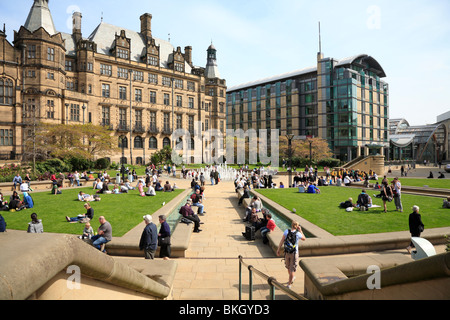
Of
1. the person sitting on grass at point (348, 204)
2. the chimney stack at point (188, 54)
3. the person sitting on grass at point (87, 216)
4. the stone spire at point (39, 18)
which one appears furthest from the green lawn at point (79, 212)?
the chimney stack at point (188, 54)

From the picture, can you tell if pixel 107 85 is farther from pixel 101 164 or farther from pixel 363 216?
pixel 363 216

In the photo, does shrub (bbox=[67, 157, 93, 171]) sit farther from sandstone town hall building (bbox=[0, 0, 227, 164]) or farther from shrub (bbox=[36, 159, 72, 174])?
sandstone town hall building (bbox=[0, 0, 227, 164])

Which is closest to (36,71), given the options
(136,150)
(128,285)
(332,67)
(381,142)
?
(136,150)

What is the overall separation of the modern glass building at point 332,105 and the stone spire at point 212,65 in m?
20.1

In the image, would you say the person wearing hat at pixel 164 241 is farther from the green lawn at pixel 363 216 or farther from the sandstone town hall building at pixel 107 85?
the sandstone town hall building at pixel 107 85

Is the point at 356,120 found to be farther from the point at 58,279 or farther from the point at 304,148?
the point at 58,279

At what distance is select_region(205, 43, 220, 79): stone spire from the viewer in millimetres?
75062

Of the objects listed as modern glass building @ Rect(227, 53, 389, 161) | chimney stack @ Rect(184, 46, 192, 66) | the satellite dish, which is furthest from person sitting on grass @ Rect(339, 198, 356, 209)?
chimney stack @ Rect(184, 46, 192, 66)

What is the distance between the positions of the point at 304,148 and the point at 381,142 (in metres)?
33.3

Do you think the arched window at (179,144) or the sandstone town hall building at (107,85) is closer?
the sandstone town hall building at (107,85)

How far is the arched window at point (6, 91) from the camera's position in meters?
40.2

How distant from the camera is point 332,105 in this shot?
71.5 metres

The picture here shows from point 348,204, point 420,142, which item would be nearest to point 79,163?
point 348,204

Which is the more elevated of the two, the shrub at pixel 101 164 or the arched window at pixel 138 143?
the arched window at pixel 138 143
